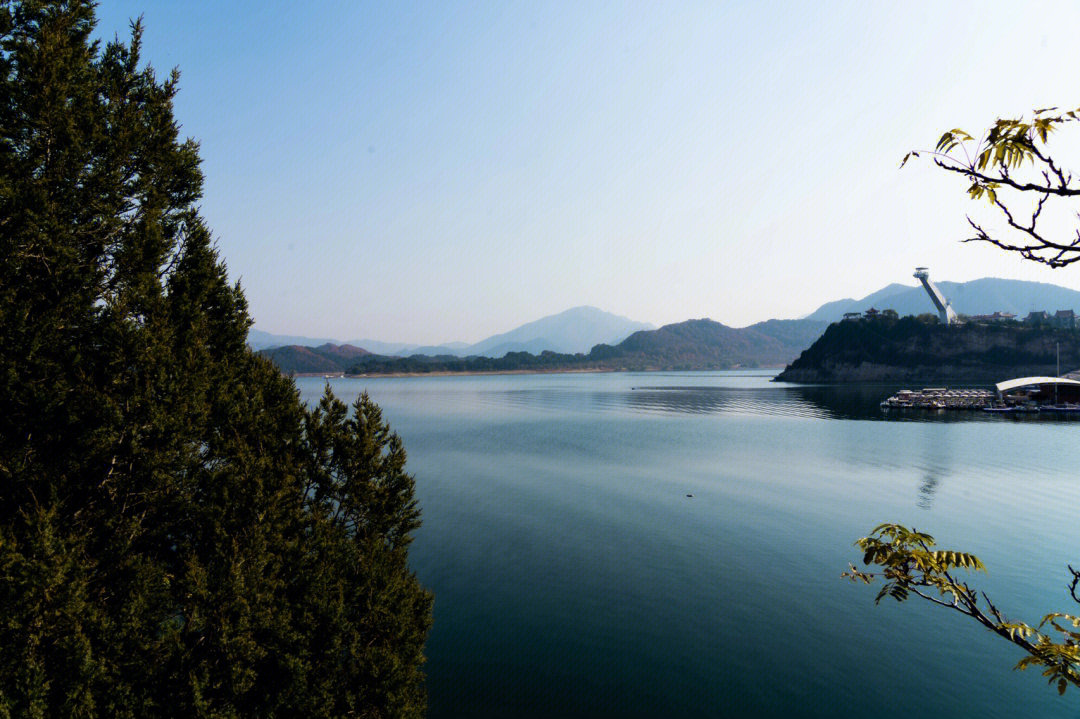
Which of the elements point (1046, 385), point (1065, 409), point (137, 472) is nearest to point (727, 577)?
point (137, 472)

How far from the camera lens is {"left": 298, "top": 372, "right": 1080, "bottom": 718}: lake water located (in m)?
23.5

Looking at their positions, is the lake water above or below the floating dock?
below

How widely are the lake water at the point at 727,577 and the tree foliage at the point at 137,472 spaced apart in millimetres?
9058

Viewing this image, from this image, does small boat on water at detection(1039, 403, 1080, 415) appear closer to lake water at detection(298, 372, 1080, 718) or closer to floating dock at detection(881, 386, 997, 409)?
floating dock at detection(881, 386, 997, 409)

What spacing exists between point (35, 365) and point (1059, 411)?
161 metres

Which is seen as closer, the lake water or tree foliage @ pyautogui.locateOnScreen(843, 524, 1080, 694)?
tree foliage @ pyautogui.locateOnScreen(843, 524, 1080, 694)

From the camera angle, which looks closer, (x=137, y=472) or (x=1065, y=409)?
(x=137, y=472)

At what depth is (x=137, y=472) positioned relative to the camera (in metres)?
15.2

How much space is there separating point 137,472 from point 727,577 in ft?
107

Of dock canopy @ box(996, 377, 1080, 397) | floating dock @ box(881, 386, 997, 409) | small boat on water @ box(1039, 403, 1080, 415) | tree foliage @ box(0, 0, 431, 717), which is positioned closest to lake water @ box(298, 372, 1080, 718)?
tree foliage @ box(0, 0, 431, 717)

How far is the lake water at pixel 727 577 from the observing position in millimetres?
23547

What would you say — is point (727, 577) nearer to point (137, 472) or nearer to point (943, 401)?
point (137, 472)

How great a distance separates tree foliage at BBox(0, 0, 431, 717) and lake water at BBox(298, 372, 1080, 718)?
9058 mm

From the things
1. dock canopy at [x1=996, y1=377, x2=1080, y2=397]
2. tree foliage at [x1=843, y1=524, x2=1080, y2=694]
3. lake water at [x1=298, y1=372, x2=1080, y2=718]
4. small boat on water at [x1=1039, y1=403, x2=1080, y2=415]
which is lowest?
lake water at [x1=298, y1=372, x2=1080, y2=718]
